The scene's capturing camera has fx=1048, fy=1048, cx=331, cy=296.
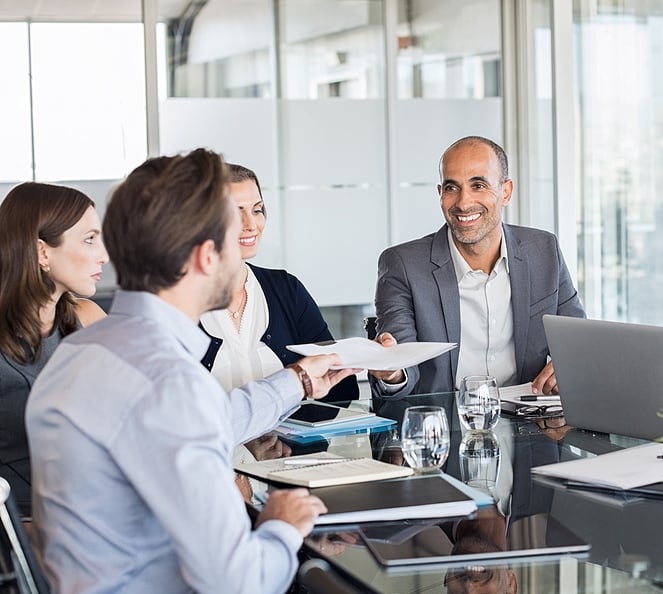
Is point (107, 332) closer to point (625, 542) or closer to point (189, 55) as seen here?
point (625, 542)

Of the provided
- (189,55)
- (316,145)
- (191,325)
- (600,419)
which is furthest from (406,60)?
(191,325)

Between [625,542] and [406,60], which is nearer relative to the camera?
[625,542]

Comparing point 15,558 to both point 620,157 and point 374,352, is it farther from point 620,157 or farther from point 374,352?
point 620,157

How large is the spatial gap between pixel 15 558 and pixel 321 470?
2.41 ft

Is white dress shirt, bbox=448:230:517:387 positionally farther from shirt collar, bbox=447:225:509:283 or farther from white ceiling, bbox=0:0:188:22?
white ceiling, bbox=0:0:188:22

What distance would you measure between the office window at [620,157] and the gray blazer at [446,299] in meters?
2.08

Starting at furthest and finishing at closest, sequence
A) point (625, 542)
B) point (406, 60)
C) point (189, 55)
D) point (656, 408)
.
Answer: point (406, 60), point (189, 55), point (656, 408), point (625, 542)

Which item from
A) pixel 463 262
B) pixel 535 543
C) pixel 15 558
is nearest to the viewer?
pixel 15 558

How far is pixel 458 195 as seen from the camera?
10.8 feet

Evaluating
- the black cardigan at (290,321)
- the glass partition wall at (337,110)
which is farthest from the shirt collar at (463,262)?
the glass partition wall at (337,110)

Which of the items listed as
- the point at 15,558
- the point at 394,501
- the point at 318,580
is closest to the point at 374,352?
the point at 318,580

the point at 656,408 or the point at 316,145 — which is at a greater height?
the point at 316,145

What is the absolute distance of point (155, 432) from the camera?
4.33 feet

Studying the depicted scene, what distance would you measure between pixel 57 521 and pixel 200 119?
3.96 meters
